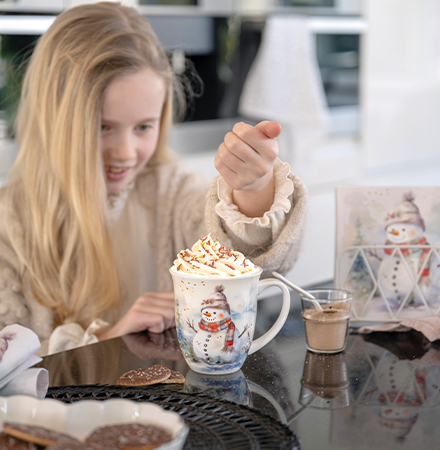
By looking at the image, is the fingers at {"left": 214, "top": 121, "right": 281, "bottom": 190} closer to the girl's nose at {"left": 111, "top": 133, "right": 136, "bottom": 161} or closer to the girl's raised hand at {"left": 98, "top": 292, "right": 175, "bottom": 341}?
the girl's raised hand at {"left": 98, "top": 292, "right": 175, "bottom": 341}

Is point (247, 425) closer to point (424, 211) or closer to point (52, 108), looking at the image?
point (424, 211)

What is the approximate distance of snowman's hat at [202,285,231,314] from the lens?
2.02 feet

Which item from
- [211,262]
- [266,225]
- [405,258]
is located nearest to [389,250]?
[405,258]

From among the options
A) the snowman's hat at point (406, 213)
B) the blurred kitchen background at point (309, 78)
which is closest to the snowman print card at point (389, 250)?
the snowman's hat at point (406, 213)

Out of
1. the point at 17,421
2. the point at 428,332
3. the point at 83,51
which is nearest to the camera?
the point at 17,421

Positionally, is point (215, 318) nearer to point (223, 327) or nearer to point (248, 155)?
point (223, 327)

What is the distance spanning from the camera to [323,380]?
63cm

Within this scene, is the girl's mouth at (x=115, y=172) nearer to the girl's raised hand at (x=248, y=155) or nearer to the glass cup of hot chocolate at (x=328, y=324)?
the girl's raised hand at (x=248, y=155)

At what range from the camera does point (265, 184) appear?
825 millimetres

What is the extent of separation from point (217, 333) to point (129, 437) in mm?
218

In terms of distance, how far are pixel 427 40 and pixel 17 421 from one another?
2669 mm

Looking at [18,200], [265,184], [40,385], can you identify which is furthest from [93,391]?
[18,200]

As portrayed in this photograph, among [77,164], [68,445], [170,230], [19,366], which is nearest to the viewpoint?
[68,445]

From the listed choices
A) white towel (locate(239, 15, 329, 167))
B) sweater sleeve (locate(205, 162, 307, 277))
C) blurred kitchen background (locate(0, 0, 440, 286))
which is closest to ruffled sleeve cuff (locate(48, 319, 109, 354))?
sweater sleeve (locate(205, 162, 307, 277))
